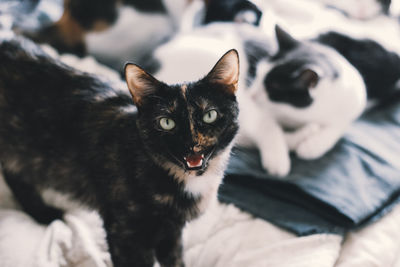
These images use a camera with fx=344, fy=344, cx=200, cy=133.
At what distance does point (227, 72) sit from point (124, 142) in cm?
31

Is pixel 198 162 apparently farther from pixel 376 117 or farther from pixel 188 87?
pixel 376 117

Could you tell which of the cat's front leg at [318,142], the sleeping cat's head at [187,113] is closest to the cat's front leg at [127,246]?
the sleeping cat's head at [187,113]

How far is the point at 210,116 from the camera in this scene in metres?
0.76

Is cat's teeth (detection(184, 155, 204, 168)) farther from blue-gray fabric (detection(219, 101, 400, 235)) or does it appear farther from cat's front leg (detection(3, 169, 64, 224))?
cat's front leg (detection(3, 169, 64, 224))

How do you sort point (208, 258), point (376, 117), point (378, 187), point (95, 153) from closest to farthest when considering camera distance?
point (95, 153) < point (208, 258) < point (378, 187) < point (376, 117)

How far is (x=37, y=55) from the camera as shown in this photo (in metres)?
0.96

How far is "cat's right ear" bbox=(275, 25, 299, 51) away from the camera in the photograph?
136cm

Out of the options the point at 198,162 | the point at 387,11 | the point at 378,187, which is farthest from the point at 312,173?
the point at 387,11

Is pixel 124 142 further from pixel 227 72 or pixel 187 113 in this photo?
pixel 227 72

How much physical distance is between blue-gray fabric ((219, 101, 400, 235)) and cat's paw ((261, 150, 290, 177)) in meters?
0.03

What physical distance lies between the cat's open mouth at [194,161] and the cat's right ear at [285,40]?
81 cm

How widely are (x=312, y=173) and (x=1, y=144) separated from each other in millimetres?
984

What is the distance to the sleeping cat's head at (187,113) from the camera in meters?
0.73

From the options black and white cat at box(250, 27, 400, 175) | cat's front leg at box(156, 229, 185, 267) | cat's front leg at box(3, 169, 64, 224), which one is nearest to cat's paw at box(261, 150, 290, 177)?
black and white cat at box(250, 27, 400, 175)
